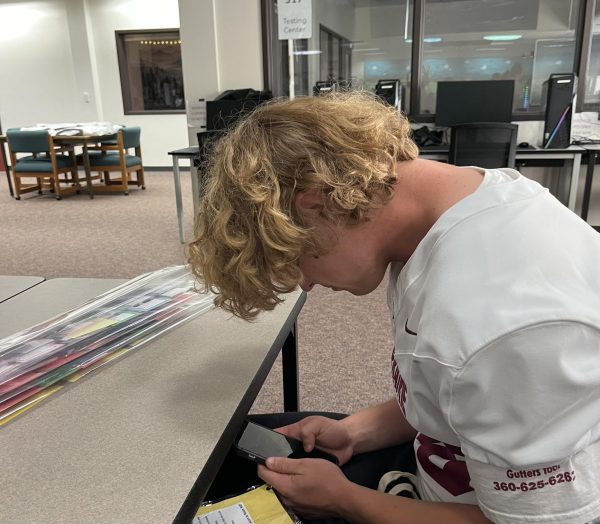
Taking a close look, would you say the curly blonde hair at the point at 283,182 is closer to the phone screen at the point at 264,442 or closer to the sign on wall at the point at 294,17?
the phone screen at the point at 264,442

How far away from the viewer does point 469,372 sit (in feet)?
1.69

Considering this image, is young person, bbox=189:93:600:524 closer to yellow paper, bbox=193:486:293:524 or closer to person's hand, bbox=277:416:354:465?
yellow paper, bbox=193:486:293:524

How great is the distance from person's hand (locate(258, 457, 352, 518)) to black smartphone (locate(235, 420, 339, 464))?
27 millimetres

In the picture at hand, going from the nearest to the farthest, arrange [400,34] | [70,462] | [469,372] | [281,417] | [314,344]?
[469,372] < [70,462] < [281,417] < [314,344] < [400,34]

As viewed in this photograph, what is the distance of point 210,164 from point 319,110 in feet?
0.55

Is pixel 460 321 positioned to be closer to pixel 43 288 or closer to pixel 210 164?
pixel 210 164

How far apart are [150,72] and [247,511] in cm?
832

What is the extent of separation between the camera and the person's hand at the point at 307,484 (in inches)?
29.3

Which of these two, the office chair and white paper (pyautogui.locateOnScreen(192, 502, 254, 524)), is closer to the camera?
white paper (pyautogui.locateOnScreen(192, 502, 254, 524))

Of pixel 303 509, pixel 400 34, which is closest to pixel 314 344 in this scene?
pixel 303 509

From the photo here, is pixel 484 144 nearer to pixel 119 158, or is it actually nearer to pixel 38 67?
pixel 119 158

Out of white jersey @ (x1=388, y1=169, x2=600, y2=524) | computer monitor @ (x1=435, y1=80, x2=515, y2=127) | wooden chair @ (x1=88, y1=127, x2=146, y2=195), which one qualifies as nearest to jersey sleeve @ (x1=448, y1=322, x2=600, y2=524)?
white jersey @ (x1=388, y1=169, x2=600, y2=524)

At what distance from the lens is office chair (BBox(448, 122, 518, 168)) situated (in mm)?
3684

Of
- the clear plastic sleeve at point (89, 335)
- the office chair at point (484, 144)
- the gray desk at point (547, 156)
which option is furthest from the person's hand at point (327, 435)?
the office chair at point (484, 144)
